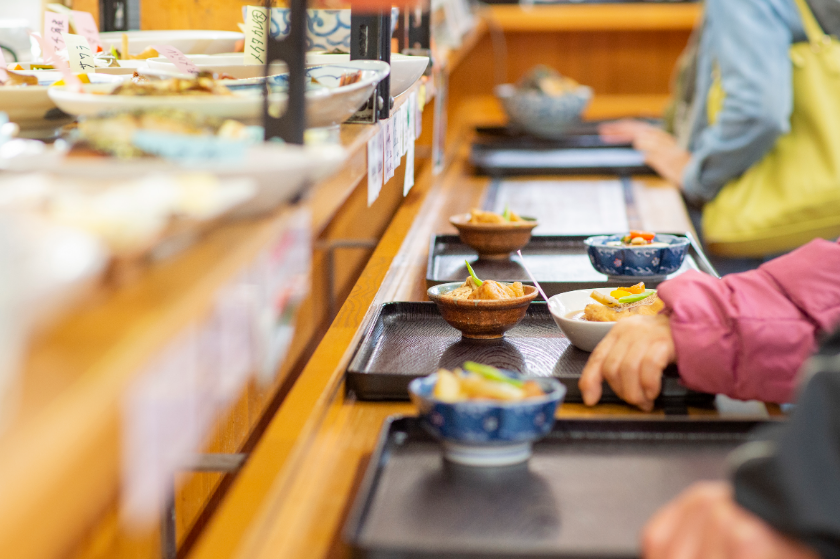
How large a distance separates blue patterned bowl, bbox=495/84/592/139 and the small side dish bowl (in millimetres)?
3033

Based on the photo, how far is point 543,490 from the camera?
90 centimetres

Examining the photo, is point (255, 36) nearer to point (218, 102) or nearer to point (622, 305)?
point (218, 102)

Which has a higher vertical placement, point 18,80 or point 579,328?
point 18,80

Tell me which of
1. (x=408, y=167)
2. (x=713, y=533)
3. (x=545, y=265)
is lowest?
(x=545, y=265)

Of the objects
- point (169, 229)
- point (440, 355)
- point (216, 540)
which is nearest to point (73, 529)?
point (169, 229)

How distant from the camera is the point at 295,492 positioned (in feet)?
3.05

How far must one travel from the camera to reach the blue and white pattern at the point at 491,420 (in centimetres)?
91

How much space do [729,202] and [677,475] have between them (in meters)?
1.91

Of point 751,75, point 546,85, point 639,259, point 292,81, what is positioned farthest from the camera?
point 546,85

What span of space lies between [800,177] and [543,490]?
1.94m

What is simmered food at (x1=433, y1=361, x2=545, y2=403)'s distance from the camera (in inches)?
37.4

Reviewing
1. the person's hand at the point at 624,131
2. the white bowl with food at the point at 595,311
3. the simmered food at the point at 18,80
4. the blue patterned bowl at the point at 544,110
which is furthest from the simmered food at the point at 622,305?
the blue patterned bowl at the point at 544,110

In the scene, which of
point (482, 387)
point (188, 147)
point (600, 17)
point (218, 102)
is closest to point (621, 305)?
point (482, 387)

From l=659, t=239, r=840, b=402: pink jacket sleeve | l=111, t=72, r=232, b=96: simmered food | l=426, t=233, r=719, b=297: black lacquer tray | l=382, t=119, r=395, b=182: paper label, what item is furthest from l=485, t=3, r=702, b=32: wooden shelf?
l=111, t=72, r=232, b=96: simmered food
